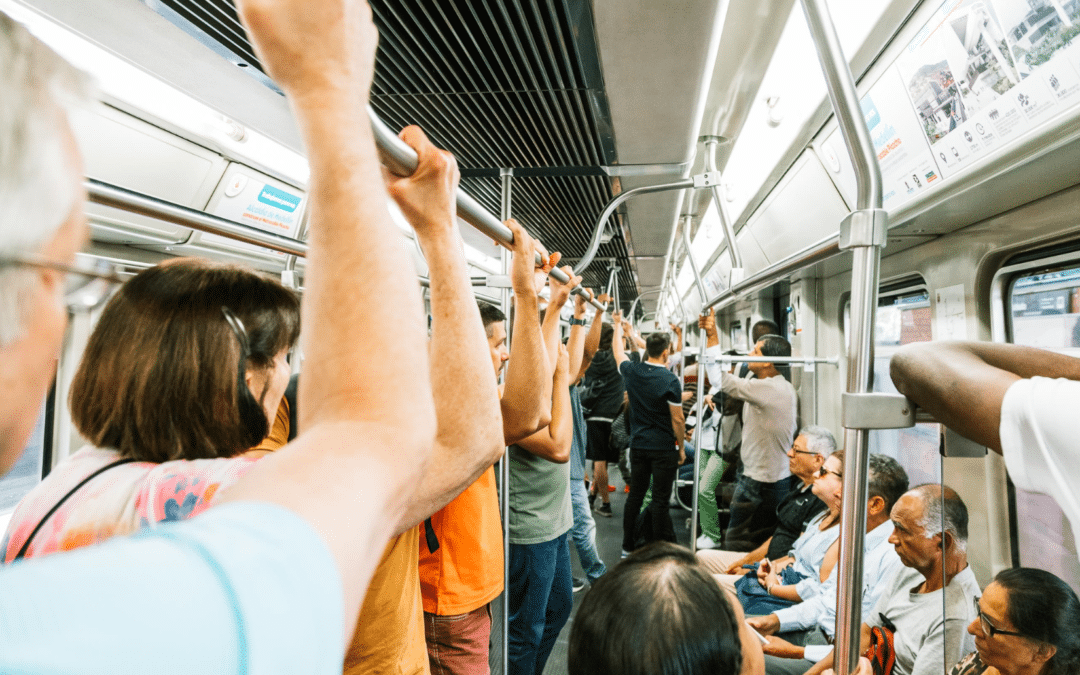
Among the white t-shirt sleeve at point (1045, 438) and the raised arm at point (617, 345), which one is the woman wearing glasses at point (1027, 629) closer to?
the white t-shirt sleeve at point (1045, 438)

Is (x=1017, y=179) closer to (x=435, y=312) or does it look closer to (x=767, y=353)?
(x=435, y=312)

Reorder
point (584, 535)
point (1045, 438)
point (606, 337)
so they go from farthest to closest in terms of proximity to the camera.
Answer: point (606, 337) < point (584, 535) < point (1045, 438)

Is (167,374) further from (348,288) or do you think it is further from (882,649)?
(882,649)

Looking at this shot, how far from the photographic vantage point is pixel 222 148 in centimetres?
227

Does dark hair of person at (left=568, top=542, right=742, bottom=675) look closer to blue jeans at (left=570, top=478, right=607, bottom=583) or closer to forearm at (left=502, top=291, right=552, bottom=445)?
forearm at (left=502, top=291, right=552, bottom=445)

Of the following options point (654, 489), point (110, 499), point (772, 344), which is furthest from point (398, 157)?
point (654, 489)

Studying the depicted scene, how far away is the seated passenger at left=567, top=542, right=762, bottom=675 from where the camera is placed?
3.23 ft

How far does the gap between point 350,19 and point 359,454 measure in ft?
1.10

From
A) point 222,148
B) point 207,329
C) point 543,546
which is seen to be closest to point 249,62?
point 207,329

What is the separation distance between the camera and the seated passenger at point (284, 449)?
0.73 feet

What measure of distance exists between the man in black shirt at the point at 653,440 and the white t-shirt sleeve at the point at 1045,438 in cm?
360

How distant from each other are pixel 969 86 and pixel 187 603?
6.68ft

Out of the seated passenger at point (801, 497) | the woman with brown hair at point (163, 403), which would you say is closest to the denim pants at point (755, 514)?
the seated passenger at point (801, 497)

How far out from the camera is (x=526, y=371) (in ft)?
4.77
